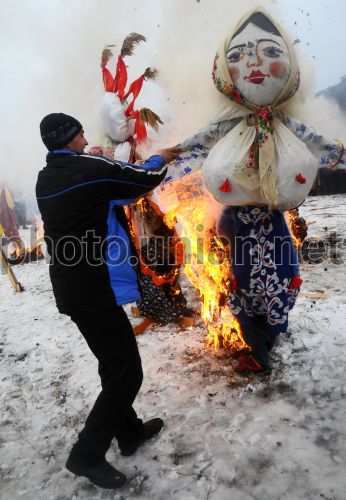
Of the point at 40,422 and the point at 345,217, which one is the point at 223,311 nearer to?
the point at 40,422

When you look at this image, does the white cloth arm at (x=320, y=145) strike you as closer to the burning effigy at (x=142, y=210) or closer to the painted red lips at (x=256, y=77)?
the painted red lips at (x=256, y=77)

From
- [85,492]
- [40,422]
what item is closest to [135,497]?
[85,492]

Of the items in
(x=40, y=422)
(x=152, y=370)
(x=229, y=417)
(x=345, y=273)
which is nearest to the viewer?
(x=229, y=417)

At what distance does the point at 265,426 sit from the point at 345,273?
4.35 meters

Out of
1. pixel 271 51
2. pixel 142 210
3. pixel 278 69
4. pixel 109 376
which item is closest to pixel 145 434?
pixel 109 376

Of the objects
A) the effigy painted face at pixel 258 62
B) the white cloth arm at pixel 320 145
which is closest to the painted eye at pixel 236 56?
the effigy painted face at pixel 258 62

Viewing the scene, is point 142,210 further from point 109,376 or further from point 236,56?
point 109,376

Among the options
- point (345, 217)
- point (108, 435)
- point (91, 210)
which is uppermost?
point (91, 210)

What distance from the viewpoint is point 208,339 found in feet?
13.8

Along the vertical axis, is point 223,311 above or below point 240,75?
below

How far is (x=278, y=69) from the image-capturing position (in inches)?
115

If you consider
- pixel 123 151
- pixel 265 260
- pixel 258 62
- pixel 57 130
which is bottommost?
pixel 265 260

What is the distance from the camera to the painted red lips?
2922mm

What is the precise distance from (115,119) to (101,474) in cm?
358
